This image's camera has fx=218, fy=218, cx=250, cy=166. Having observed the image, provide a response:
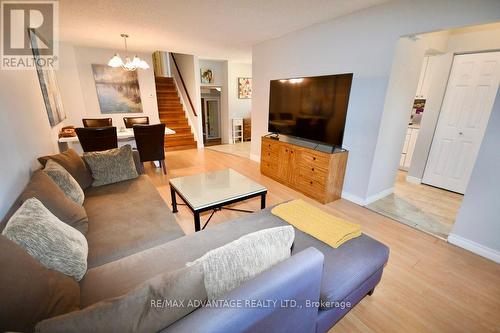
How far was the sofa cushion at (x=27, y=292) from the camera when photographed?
0.73 meters

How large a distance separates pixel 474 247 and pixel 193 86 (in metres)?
6.10

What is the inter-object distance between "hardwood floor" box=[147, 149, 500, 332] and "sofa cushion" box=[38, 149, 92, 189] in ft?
3.52

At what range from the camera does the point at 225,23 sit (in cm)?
301

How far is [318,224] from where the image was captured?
5.32 feet

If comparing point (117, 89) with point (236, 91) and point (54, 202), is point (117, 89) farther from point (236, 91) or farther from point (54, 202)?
point (54, 202)

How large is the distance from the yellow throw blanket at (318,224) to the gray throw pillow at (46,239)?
1301 mm

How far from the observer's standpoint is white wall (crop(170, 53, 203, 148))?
571 cm

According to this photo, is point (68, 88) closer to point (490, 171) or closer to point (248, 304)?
point (248, 304)

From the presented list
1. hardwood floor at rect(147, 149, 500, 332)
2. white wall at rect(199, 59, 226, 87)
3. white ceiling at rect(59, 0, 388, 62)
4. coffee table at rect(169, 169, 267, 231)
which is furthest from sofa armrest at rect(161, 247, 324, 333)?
white wall at rect(199, 59, 226, 87)

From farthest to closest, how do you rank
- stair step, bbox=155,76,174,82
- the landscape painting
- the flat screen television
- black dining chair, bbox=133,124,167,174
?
stair step, bbox=155,76,174,82, the landscape painting, black dining chair, bbox=133,124,167,174, the flat screen television

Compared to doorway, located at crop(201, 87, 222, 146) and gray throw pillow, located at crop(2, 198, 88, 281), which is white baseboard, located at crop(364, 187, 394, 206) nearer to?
gray throw pillow, located at crop(2, 198, 88, 281)

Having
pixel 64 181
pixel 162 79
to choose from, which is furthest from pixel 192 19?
pixel 162 79

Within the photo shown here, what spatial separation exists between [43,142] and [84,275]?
2.27 m

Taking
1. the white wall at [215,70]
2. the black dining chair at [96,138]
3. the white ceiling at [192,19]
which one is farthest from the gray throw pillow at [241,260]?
the white wall at [215,70]
